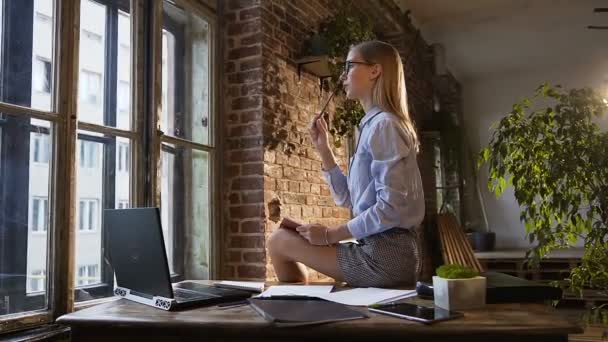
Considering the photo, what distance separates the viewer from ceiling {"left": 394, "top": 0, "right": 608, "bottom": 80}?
5504 mm

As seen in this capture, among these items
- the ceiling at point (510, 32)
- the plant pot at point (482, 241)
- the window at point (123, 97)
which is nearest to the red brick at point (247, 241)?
the window at point (123, 97)

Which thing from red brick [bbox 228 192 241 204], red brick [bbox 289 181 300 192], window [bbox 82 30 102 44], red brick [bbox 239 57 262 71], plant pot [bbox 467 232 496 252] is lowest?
plant pot [bbox 467 232 496 252]

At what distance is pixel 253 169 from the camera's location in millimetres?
2809

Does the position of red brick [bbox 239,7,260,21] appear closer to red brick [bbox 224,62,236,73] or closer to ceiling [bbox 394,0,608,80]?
red brick [bbox 224,62,236,73]

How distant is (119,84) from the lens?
2.28 metres

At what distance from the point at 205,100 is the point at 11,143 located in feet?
3.91

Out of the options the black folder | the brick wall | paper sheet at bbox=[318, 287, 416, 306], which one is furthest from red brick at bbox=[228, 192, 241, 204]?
the black folder

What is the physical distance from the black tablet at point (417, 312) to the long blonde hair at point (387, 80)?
27.5 inches

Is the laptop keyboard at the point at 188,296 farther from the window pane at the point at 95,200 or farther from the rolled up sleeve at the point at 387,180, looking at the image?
the window pane at the point at 95,200

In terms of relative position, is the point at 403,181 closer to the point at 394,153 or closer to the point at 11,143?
the point at 394,153

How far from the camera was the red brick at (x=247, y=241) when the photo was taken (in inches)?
109

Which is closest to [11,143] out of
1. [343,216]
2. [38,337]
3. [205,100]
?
[38,337]

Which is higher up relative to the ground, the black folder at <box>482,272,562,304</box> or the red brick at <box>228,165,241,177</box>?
the red brick at <box>228,165,241,177</box>

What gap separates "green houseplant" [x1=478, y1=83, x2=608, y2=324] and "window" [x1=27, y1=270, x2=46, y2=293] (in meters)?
2.17
